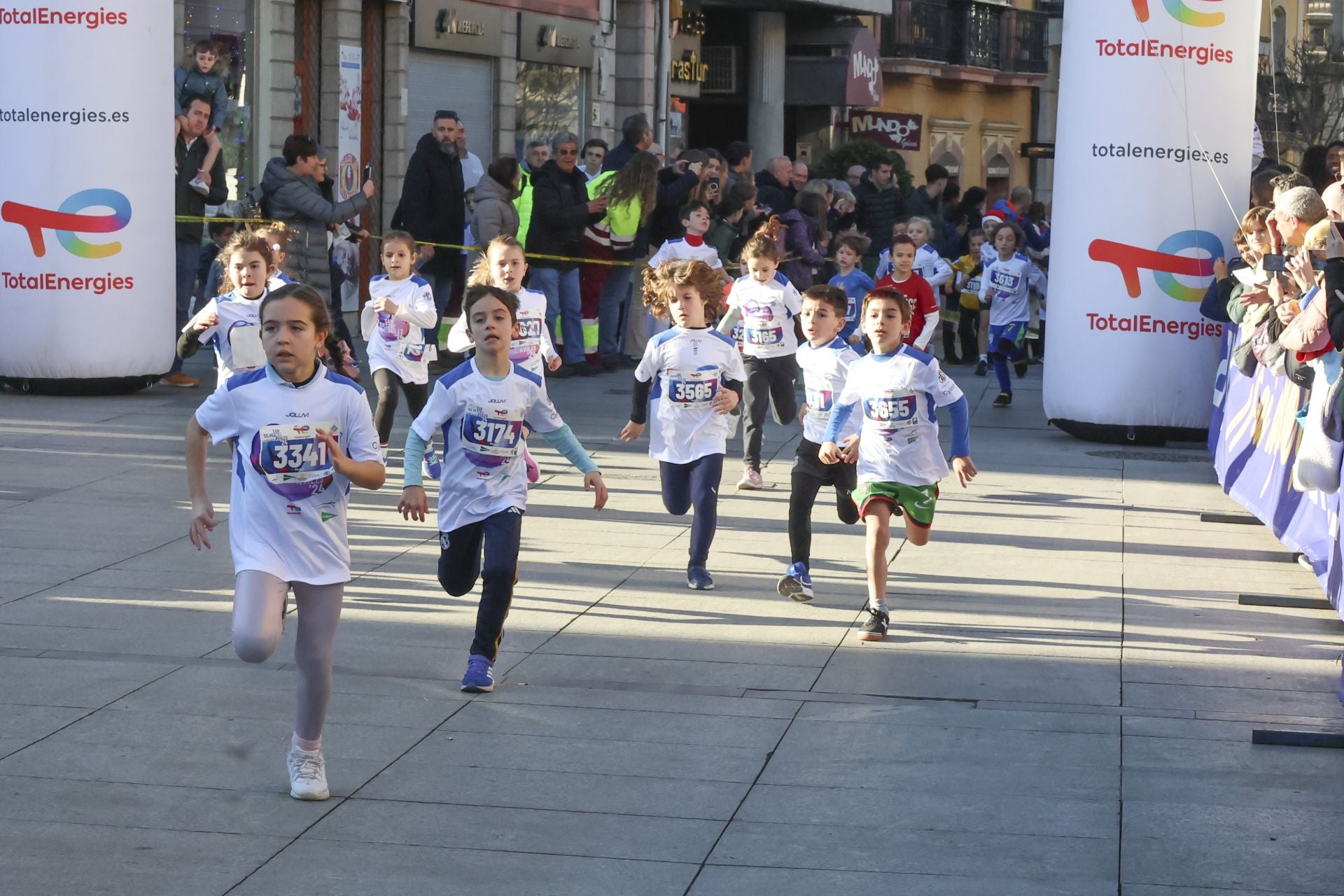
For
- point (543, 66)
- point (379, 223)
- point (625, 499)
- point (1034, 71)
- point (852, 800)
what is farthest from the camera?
point (1034, 71)

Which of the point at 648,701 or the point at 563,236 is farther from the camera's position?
the point at 563,236

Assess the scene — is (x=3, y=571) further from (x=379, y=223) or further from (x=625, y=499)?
(x=379, y=223)

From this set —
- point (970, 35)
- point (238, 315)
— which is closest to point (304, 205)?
point (238, 315)

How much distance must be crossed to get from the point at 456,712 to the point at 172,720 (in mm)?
965

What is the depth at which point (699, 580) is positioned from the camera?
940 cm

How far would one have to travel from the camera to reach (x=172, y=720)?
6762 millimetres

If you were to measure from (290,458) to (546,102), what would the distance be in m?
22.2

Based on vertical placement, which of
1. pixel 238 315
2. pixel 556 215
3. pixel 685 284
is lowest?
pixel 238 315

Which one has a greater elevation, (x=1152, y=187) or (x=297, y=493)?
(x=1152, y=187)

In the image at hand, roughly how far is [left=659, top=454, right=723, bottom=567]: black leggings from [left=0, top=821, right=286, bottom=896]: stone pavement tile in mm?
4162

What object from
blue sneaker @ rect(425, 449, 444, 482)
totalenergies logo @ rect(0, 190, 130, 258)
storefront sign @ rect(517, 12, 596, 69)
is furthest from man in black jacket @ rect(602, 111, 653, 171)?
storefront sign @ rect(517, 12, 596, 69)

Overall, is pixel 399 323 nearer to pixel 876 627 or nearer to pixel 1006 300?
pixel 876 627

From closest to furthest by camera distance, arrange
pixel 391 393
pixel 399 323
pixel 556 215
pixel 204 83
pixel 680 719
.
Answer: pixel 680 719
pixel 399 323
pixel 391 393
pixel 204 83
pixel 556 215

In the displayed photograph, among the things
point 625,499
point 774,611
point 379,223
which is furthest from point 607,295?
point 774,611
